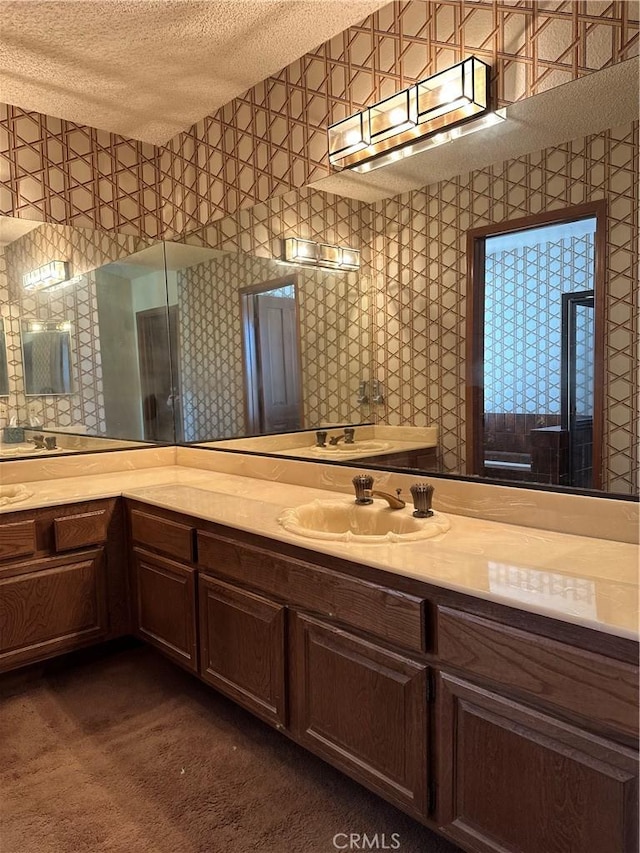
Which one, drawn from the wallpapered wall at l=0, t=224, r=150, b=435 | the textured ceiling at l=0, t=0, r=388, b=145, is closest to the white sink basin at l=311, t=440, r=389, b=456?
the wallpapered wall at l=0, t=224, r=150, b=435

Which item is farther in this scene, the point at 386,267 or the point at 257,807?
the point at 386,267

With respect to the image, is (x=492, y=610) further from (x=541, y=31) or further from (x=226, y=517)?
(x=541, y=31)

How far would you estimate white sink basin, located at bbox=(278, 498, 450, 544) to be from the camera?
1.64 metres

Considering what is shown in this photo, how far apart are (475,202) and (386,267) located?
410mm

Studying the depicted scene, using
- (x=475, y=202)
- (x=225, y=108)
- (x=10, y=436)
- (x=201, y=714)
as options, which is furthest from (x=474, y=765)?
(x=225, y=108)

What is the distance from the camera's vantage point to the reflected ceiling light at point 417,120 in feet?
5.76

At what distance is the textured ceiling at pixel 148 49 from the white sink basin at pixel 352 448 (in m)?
1.62

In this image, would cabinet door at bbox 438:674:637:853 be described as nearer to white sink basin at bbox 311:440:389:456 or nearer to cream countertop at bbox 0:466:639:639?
cream countertop at bbox 0:466:639:639

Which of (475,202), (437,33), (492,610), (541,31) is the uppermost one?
(437,33)

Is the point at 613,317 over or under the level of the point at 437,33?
under

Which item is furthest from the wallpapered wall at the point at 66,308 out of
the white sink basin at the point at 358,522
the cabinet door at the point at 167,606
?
the white sink basin at the point at 358,522

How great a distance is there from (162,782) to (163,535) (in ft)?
2.77

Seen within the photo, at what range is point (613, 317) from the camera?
1474 millimetres

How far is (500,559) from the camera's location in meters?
1.42
